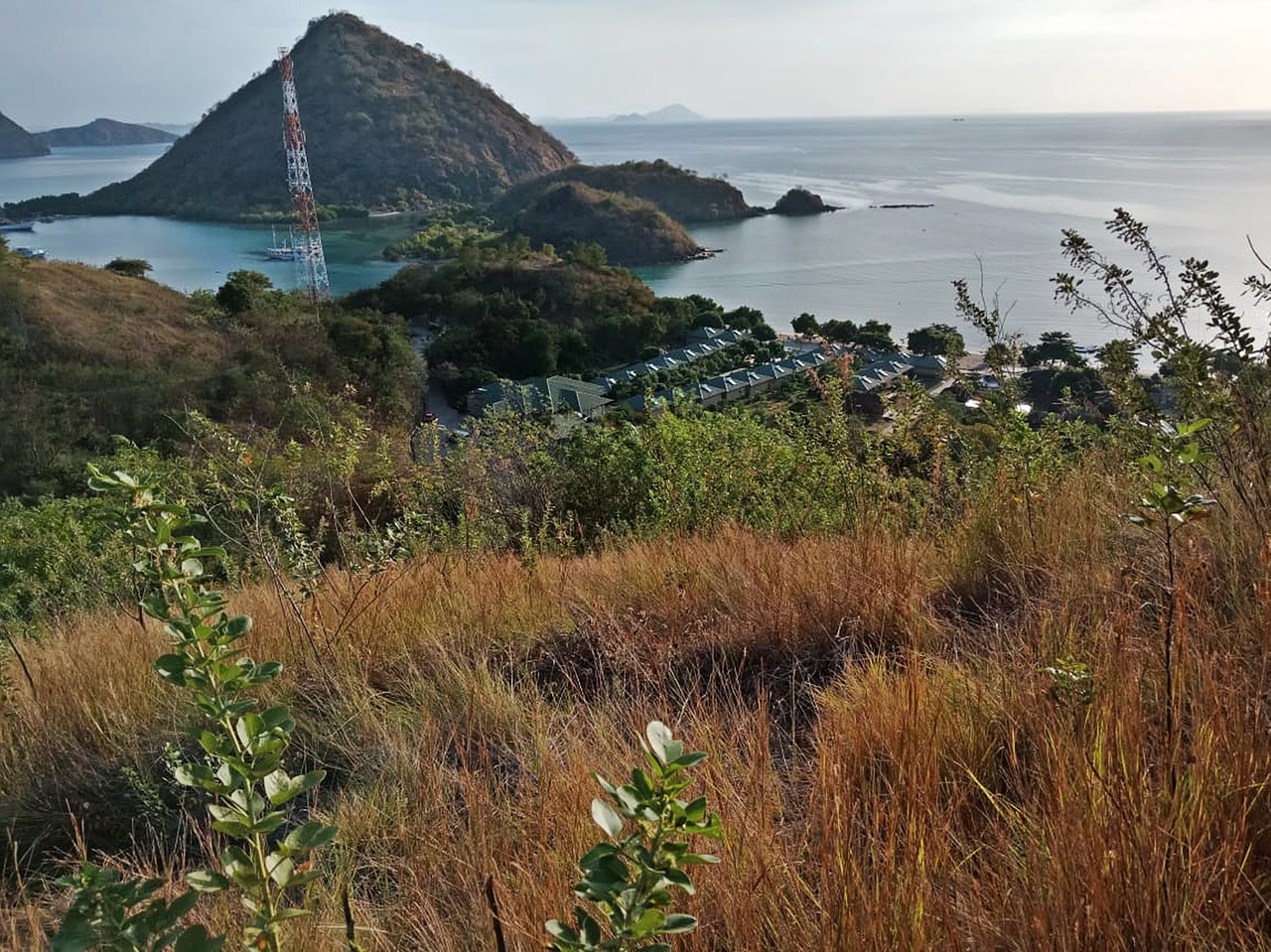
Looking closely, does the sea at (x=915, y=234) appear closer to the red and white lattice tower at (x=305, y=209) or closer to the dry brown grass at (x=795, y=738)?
the red and white lattice tower at (x=305, y=209)

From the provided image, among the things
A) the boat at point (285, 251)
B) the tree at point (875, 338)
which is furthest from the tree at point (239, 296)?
the boat at point (285, 251)

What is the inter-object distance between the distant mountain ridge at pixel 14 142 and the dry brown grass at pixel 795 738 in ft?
578

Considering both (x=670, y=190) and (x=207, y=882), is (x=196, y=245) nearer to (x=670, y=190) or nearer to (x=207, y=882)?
(x=670, y=190)

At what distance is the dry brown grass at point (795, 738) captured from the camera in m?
1.10

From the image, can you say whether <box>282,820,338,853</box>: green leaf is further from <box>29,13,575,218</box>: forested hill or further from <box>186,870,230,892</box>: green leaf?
<box>29,13,575,218</box>: forested hill

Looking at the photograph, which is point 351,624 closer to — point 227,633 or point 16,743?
point 16,743

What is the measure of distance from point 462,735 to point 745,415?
17.4 ft

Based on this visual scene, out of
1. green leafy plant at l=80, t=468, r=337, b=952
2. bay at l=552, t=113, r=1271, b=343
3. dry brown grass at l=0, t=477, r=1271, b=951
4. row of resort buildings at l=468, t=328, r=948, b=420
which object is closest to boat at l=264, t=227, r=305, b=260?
bay at l=552, t=113, r=1271, b=343

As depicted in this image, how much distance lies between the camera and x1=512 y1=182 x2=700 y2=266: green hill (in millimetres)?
55531

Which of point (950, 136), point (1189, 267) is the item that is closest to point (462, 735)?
point (1189, 267)

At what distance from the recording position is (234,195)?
7744 centimetres

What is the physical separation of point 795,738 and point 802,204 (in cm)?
6680

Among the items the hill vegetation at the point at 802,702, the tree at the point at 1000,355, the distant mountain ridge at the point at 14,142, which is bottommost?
the hill vegetation at the point at 802,702

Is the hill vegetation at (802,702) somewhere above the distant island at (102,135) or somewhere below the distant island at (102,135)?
below
